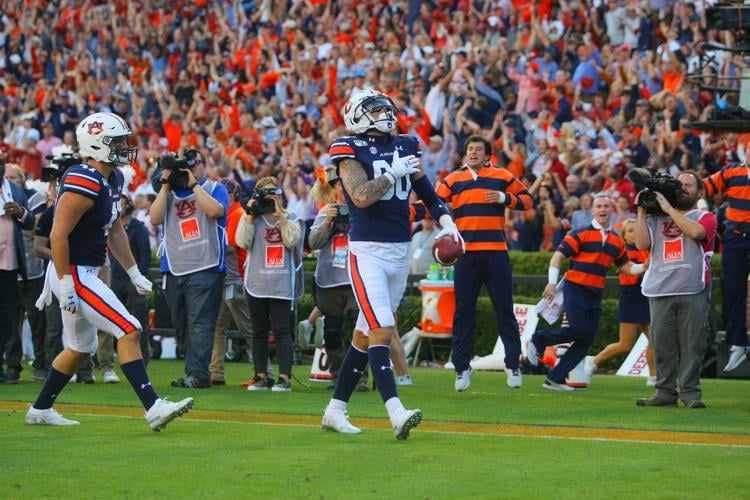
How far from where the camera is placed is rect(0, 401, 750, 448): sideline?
356 inches

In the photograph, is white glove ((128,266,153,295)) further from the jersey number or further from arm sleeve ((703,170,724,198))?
arm sleeve ((703,170,724,198))

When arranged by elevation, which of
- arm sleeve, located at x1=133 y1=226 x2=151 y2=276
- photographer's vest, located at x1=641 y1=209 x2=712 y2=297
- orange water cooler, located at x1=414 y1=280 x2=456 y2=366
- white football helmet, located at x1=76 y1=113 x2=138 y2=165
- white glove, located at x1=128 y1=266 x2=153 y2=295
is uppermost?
white football helmet, located at x1=76 y1=113 x2=138 y2=165

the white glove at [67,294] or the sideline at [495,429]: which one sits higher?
the white glove at [67,294]

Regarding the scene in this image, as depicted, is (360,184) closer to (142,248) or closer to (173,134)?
(142,248)

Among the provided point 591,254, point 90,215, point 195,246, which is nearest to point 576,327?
point 591,254

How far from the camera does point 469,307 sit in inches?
519

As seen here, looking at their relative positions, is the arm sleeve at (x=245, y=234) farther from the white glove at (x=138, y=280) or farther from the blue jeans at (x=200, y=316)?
the white glove at (x=138, y=280)

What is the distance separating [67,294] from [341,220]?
4352 mm

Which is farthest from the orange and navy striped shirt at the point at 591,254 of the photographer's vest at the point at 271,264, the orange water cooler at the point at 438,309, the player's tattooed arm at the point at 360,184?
the player's tattooed arm at the point at 360,184

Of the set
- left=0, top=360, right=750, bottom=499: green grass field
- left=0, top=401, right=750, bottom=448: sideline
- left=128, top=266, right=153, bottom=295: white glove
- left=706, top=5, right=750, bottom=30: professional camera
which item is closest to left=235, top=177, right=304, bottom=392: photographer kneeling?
left=0, top=360, right=750, bottom=499: green grass field

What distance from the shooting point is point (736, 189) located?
12.5 meters

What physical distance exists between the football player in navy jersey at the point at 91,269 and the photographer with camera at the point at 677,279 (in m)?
4.21

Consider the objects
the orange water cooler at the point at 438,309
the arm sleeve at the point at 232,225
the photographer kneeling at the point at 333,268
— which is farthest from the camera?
the orange water cooler at the point at 438,309

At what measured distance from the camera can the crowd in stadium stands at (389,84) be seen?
761 inches
